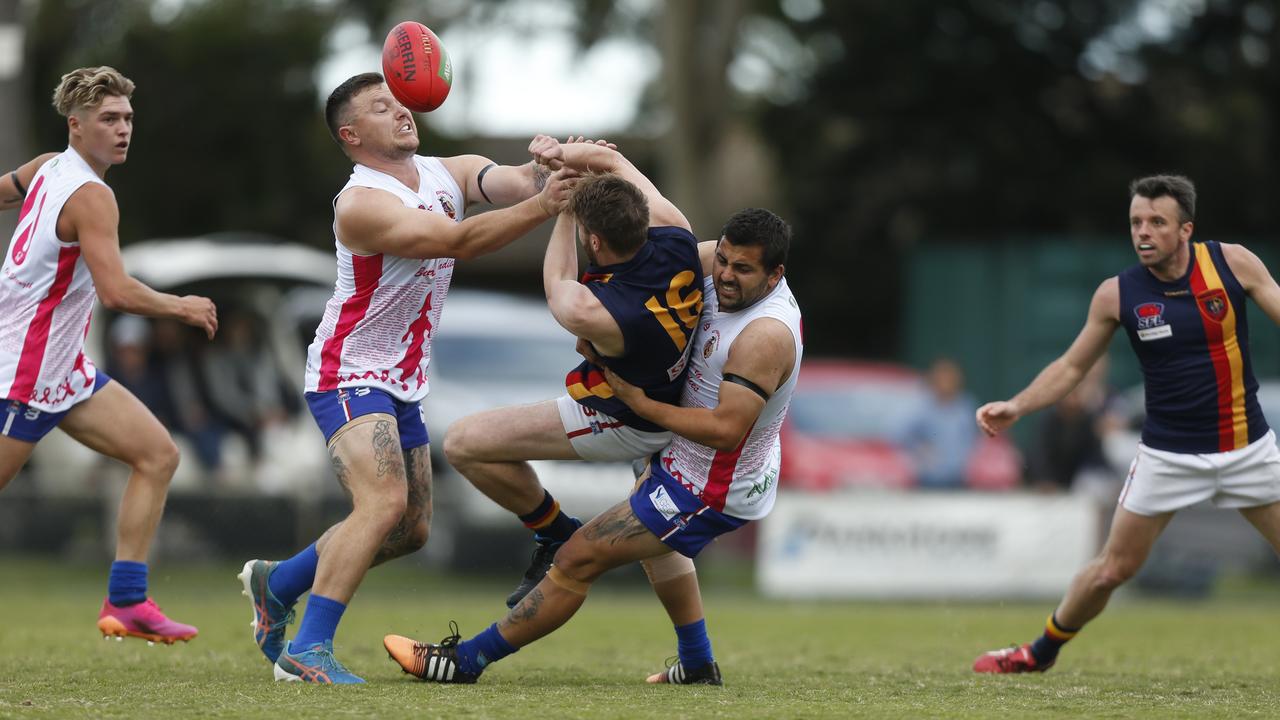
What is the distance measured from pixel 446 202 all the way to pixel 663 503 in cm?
159

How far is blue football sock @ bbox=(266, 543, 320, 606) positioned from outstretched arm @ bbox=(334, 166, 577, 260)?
1425 millimetres

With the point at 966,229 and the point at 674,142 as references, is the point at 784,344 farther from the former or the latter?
the point at 966,229

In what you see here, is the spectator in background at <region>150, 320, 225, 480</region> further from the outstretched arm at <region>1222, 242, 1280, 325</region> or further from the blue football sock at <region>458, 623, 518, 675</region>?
the outstretched arm at <region>1222, 242, 1280, 325</region>

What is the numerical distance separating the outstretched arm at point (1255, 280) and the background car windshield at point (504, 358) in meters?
8.20

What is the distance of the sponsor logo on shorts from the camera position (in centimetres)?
671

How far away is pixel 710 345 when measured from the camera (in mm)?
6699

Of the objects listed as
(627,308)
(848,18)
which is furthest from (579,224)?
(848,18)

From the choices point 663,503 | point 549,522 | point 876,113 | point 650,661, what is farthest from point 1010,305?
point 663,503

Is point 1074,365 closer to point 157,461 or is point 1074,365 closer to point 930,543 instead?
point 157,461

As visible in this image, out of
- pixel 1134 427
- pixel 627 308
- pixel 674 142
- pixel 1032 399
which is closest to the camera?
pixel 627 308

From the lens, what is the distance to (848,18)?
2314cm

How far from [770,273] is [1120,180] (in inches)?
687

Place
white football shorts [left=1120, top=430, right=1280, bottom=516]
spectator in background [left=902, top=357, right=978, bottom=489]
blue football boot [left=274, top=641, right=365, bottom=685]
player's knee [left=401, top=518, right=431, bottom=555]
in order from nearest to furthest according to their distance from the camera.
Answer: blue football boot [left=274, top=641, right=365, bottom=685]
player's knee [left=401, top=518, right=431, bottom=555]
white football shorts [left=1120, top=430, right=1280, bottom=516]
spectator in background [left=902, top=357, right=978, bottom=489]

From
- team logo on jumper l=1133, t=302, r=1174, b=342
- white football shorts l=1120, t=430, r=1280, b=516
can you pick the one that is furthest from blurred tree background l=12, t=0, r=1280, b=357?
white football shorts l=1120, t=430, r=1280, b=516
